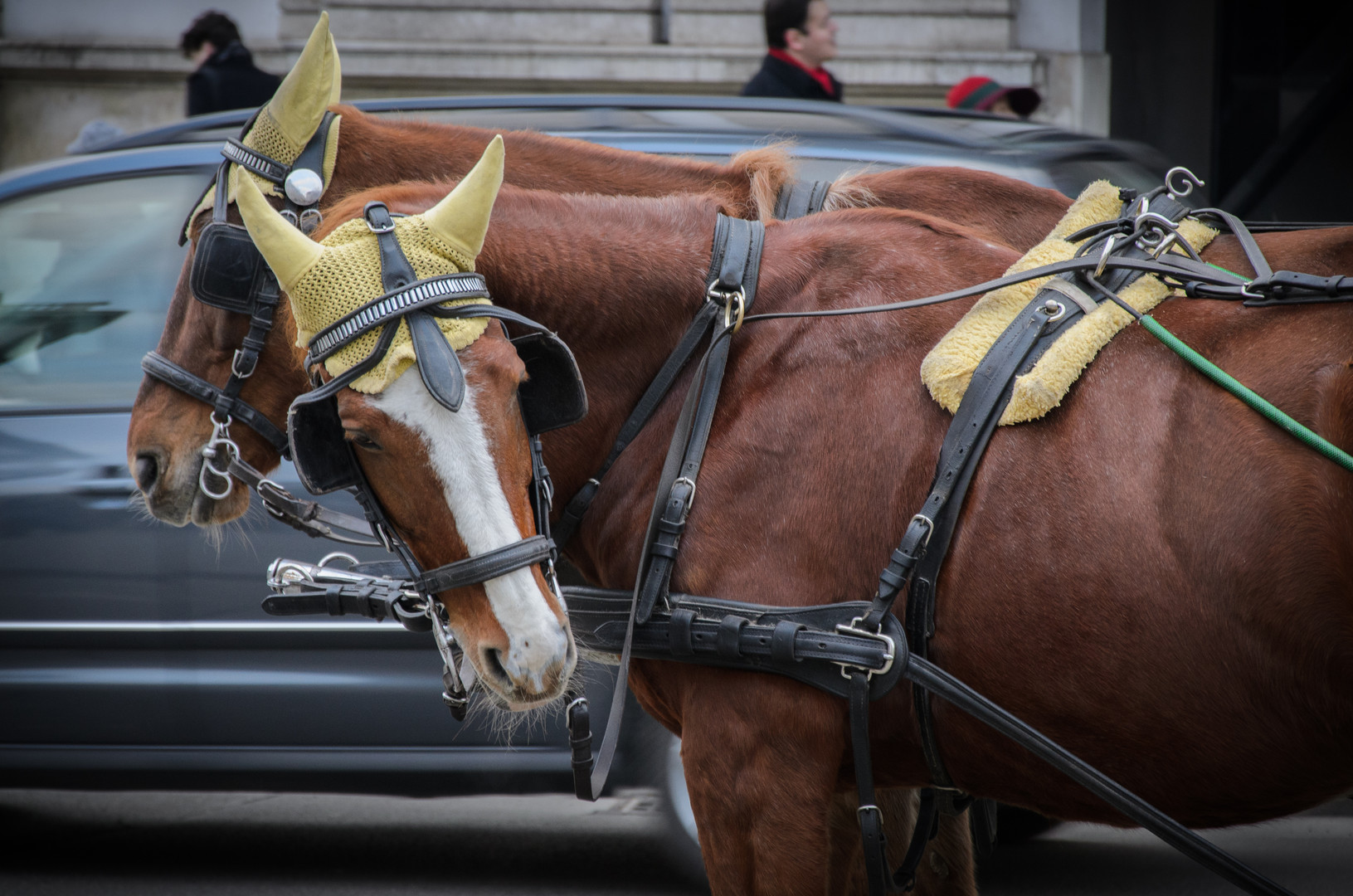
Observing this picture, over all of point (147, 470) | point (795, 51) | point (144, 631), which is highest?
point (795, 51)

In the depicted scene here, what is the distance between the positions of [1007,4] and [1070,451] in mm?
9229

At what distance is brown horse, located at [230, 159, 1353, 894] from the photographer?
6.12 feet

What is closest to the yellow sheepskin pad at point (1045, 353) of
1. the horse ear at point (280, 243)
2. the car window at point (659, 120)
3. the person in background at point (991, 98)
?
the horse ear at point (280, 243)

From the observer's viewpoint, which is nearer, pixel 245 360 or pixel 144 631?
pixel 245 360

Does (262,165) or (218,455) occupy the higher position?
(262,165)

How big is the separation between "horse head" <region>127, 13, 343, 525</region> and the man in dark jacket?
3.10 metres

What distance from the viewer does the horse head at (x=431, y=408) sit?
6.31 feet

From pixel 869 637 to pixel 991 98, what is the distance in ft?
16.3

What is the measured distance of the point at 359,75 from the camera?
9.74 metres

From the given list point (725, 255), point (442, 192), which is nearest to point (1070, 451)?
point (725, 255)

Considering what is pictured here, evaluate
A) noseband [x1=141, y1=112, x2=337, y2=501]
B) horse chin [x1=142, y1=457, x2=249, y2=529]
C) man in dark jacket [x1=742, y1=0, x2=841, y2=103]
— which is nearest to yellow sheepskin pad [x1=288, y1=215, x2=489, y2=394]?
noseband [x1=141, y1=112, x2=337, y2=501]

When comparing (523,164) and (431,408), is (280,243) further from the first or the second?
(523,164)

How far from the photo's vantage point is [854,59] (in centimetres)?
1007

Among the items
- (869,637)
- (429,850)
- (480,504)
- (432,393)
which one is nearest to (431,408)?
(432,393)
